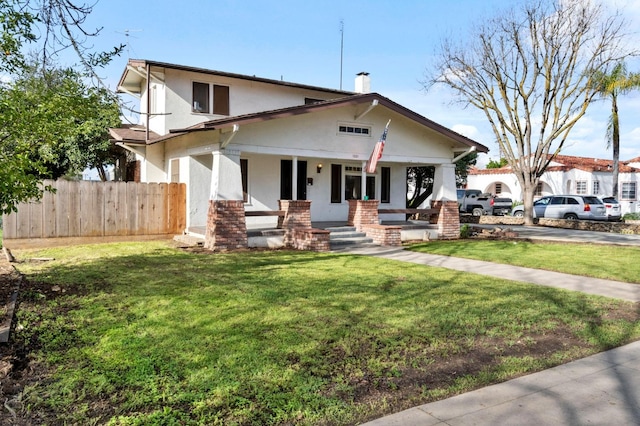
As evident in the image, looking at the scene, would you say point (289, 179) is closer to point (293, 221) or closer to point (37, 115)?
point (293, 221)

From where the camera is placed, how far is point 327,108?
13891 millimetres

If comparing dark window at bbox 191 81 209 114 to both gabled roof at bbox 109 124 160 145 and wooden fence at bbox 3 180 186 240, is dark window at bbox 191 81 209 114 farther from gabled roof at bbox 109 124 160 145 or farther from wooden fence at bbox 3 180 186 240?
wooden fence at bbox 3 180 186 240

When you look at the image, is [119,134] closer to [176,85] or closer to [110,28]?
[176,85]

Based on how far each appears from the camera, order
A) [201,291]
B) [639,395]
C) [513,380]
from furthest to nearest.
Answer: [201,291] → [513,380] → [639,395]

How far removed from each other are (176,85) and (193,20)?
26.1 feet

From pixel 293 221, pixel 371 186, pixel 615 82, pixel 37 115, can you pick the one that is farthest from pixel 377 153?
pixel 615 82

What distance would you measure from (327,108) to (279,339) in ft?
32.8

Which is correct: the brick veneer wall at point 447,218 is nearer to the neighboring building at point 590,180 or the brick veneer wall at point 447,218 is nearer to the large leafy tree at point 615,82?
the large leafy tree at point 615,82

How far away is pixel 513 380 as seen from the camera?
418cm

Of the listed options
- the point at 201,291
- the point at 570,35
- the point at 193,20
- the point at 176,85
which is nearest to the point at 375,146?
the point at 176,85

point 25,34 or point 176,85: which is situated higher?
point 176,85

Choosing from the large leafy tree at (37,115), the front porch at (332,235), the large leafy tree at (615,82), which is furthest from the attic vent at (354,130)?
the large leafy tree at (615,82)

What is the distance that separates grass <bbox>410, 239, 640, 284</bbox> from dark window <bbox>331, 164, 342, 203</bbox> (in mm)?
4346

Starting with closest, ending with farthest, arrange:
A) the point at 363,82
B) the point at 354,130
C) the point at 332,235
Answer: the point at 332,235 → the point at 354,130 → the point at 363,82
